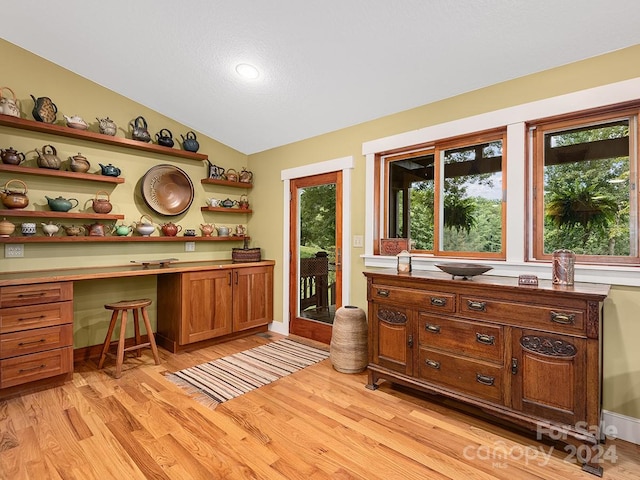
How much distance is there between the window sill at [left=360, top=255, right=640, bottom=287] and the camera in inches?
82.3

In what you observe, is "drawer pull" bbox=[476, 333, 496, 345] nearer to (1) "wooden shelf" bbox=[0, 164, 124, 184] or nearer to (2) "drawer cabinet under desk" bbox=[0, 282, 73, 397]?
(2) "drawer cabinet under desk" bbox=[0, 282, 73, 397]

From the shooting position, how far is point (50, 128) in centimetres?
308

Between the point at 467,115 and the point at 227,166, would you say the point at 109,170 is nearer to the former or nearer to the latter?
the point at 227,166

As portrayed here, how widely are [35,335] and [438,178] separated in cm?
361

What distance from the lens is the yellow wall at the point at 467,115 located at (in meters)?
2.12

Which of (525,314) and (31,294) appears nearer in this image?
(525,314)

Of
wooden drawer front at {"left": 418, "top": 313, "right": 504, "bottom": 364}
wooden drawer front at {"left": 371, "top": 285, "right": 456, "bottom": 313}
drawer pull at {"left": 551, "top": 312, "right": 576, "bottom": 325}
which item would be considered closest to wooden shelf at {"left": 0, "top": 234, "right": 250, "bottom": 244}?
wooden drawer front at {"left": 371, "top": 285, "right": 456, "bottom": 313}

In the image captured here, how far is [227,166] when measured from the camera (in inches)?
181

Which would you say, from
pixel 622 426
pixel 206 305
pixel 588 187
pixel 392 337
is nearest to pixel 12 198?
pixel 206 305

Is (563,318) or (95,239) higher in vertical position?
(95,239)

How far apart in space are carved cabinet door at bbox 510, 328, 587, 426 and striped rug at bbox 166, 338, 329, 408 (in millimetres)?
1856

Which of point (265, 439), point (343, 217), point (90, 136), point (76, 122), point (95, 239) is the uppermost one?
point (76, 122)

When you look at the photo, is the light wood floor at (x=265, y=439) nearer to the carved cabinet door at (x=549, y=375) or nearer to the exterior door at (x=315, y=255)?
the carved cabinet door at (x=549, y=375)

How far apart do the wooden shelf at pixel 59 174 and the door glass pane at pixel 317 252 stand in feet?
6.70
